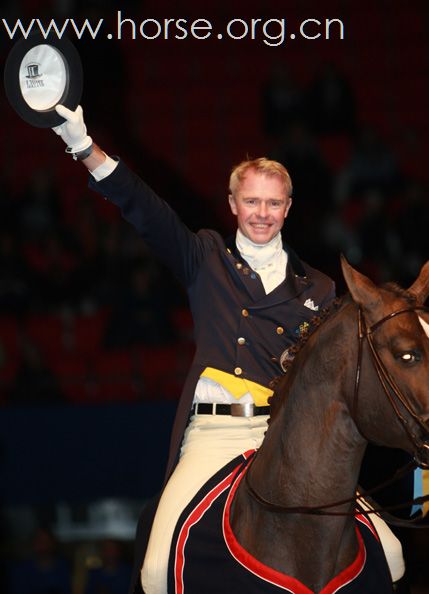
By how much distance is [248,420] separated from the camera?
9.52 feet

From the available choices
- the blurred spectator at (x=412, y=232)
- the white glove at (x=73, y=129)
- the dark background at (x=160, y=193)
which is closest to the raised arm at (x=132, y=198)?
the white glove at (x=73, y=129)

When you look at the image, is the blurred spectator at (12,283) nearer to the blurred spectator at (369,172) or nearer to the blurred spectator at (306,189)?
the blurred spectator at (306,189)

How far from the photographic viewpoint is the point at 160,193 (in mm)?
7578

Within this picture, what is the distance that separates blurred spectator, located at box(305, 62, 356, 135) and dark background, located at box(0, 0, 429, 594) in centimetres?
1

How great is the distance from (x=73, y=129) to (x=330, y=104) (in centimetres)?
542

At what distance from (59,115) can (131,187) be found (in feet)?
0.85

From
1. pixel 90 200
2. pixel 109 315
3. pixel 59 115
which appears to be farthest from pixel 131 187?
pixel 90 200

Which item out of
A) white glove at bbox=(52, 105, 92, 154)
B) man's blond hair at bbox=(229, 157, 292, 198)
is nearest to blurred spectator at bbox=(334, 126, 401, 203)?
man's blond hair at bbox=(229, 157, 292, 198)

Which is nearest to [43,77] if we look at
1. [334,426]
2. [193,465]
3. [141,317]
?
[193,465]

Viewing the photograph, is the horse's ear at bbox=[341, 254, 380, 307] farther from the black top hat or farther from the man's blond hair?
the black top hat

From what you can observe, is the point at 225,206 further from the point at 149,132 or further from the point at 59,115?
the point at 59,115

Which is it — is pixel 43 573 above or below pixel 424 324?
below

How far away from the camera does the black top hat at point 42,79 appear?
280cm

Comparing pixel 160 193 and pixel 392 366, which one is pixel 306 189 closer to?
pixel 160 193
